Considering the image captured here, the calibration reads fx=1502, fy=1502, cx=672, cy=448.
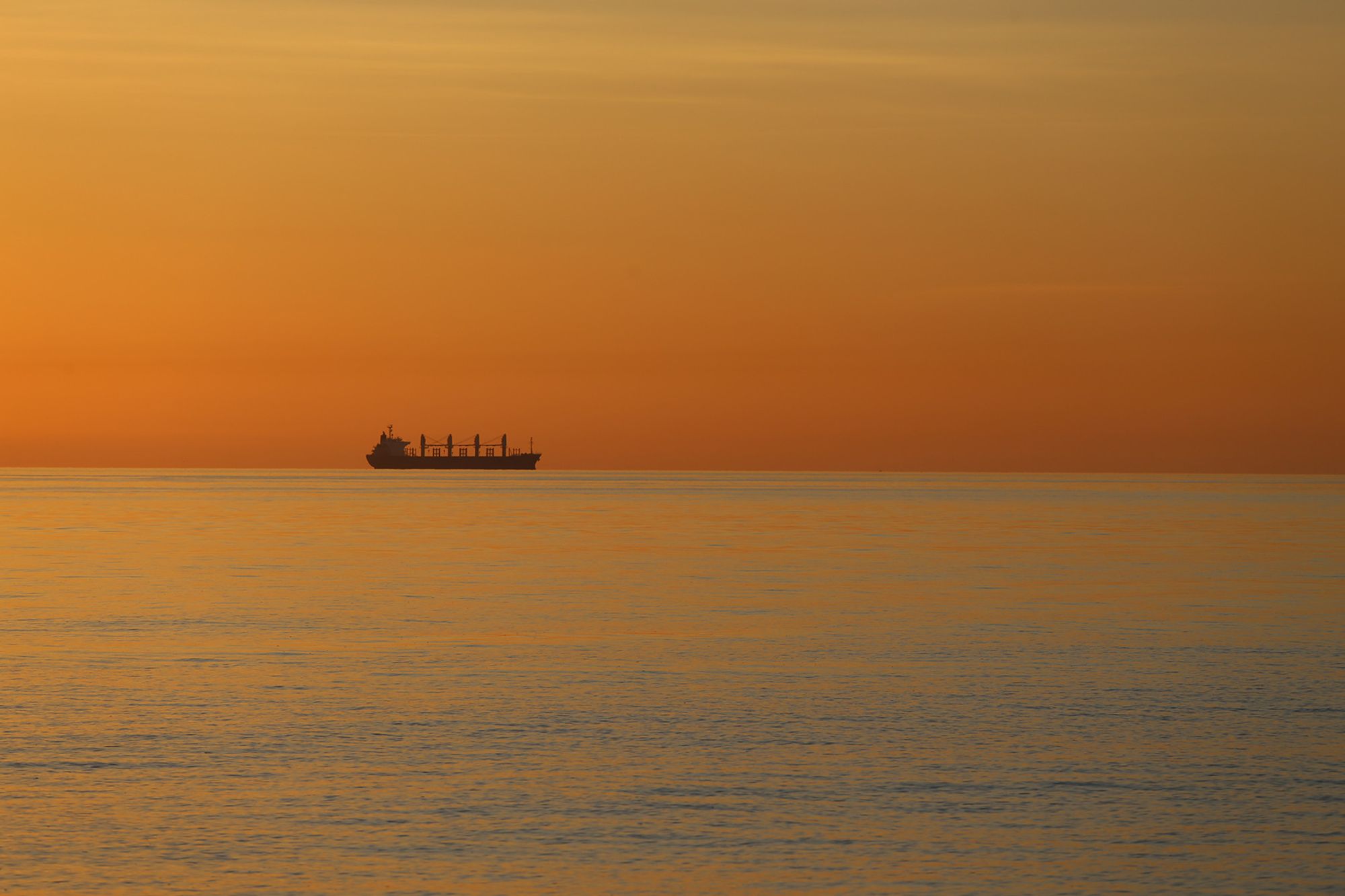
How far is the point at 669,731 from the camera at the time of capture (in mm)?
22281

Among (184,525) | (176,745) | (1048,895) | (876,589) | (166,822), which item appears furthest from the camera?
(184,525)

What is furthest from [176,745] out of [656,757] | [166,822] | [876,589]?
[876,589]

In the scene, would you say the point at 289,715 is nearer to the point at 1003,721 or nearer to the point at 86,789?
the point at 86,789

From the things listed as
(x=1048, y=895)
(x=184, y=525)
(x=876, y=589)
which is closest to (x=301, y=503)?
(x=184, y=525)

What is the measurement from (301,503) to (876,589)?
327 feet

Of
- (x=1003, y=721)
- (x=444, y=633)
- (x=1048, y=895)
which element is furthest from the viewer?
(x=444, y=633)

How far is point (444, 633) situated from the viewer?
3400 centimetres

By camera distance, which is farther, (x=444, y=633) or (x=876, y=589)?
(x=876, y=589)

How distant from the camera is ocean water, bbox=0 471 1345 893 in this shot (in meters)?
15.8

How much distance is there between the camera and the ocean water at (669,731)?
15.8 meters

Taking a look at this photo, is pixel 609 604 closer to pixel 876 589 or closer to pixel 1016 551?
pixel 876 589

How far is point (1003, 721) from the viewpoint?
23250mm

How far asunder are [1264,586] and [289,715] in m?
34.4

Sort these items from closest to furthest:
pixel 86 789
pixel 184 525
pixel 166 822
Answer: pixel 166 822 → pixel 86 789 → pixel 184 525
